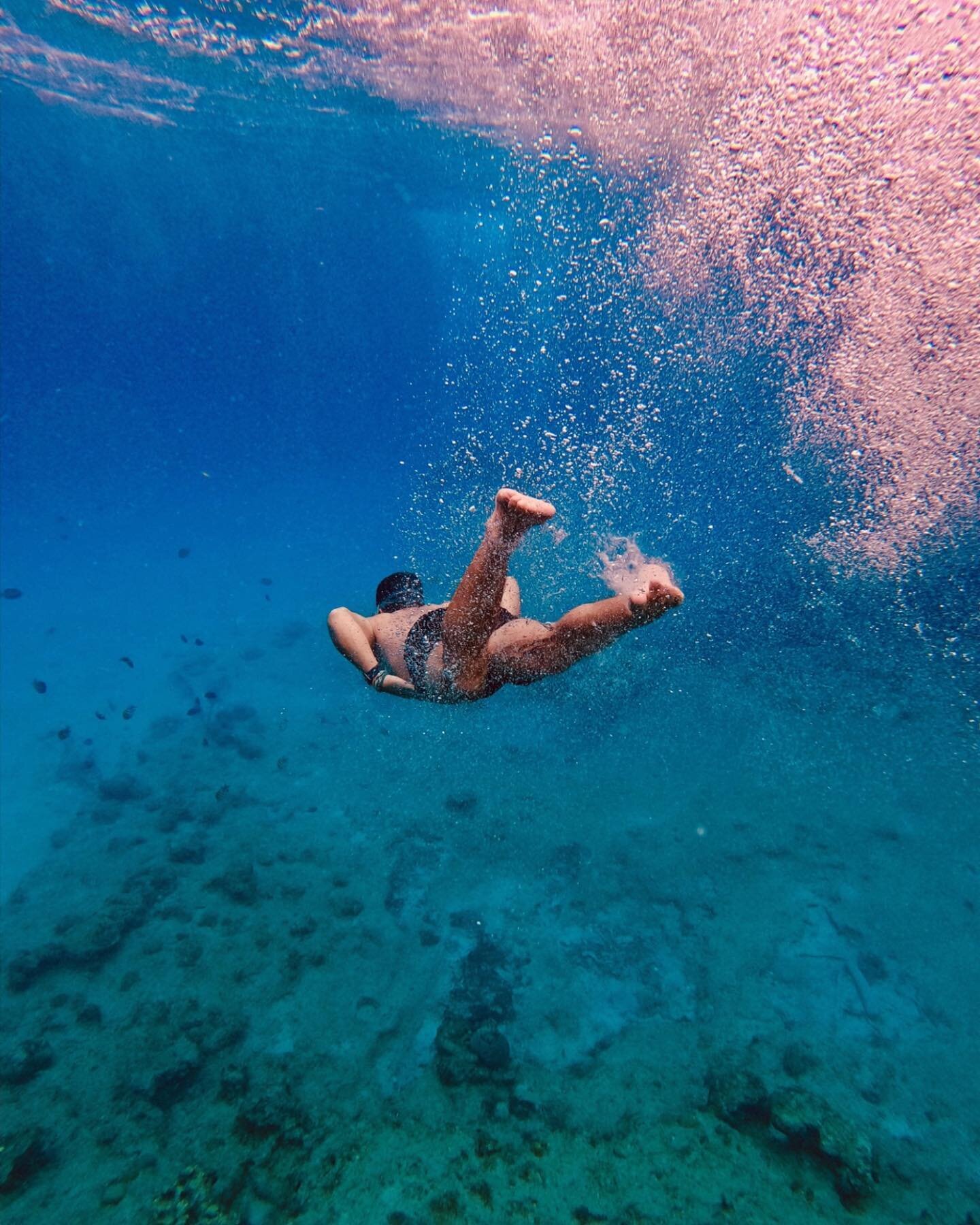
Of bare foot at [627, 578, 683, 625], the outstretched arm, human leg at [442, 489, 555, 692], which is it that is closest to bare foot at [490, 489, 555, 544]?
human leg at [442, 489, 555, 692]

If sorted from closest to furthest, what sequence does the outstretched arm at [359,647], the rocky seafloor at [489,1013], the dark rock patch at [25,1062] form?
the outstretched arm at [359,647] → the rocky seafloor at [489,1013] → the dark rock patch at [25,1062]

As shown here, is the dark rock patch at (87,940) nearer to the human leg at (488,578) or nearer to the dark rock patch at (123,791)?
the dark rock patch at (123,791)

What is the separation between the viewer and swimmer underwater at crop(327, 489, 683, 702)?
3225mm

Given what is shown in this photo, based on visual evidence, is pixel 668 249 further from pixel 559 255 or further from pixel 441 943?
pixel 559 255

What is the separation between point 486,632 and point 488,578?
0.37 meters

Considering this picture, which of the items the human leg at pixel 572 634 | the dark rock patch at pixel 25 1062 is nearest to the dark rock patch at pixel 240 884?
the dark rock patch at pixel 25 1062

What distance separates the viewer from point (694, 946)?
10156mm

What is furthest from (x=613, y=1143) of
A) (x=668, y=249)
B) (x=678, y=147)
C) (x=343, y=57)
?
(x=343, y=57)

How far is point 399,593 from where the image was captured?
17.9 feet

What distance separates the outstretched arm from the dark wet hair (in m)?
0.65

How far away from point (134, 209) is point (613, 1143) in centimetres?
3478

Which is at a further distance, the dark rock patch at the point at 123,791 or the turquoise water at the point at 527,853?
the dark rock patch at the point at 123,791

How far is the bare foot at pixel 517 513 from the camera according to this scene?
125 inches

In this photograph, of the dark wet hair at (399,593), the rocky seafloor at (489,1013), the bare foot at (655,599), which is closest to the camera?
the bare foot at (655,599)
